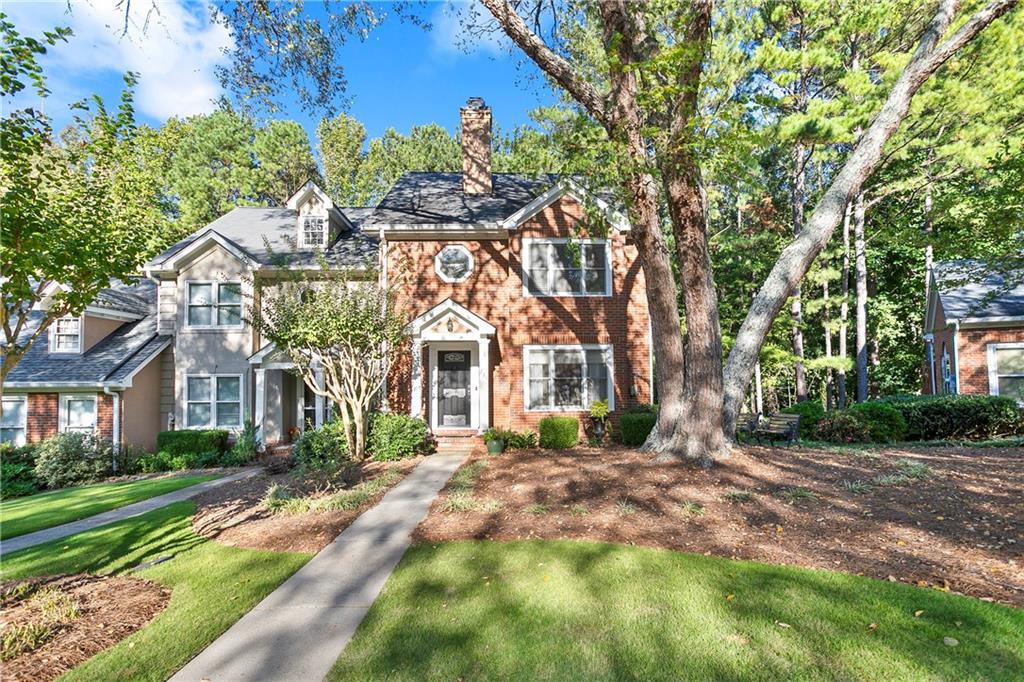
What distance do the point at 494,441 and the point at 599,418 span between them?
2870mm

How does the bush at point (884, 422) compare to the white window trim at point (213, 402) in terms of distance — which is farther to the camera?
the white window trim at point (213, 402)

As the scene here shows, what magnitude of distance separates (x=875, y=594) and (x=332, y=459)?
740 cm

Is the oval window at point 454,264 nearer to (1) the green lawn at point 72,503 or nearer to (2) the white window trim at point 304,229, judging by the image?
(2) the white window trim at point 304,229

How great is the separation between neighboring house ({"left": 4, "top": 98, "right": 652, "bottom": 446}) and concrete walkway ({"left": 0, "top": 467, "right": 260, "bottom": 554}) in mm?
4336

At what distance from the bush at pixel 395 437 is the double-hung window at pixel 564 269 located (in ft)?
15.8

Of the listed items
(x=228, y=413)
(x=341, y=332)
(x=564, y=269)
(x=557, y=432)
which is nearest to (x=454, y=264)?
(x=564, y=269)

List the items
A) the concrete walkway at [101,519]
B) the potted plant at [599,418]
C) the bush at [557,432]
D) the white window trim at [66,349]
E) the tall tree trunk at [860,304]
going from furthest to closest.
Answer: the tall tree trunk at [860,304] < the white window trim at [66,349] < the potted plant at [599,418] < the bush at [557,432] < the concrete walkway at [101,519]

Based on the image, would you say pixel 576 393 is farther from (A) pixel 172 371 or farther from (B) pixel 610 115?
(A) pixel 172 371

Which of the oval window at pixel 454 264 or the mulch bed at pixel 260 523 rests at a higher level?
the oval window at pixel 454 264

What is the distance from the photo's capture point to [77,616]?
407 cm

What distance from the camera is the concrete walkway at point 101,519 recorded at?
6.61 meters

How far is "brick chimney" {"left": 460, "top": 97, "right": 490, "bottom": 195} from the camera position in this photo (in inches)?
584

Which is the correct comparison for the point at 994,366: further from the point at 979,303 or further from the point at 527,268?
the point at 527,268

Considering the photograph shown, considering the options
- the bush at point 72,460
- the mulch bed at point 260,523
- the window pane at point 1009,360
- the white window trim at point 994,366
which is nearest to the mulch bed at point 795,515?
the mulch bed at point 260,523
